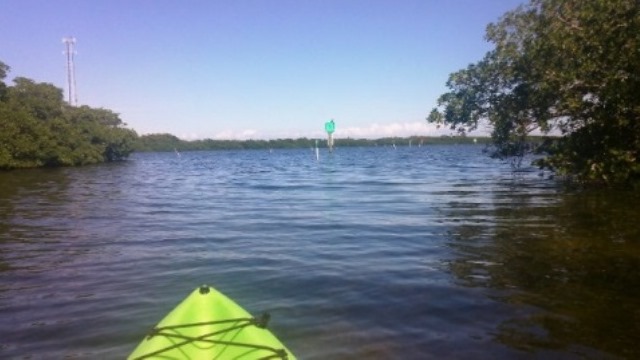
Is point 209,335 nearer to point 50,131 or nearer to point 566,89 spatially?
point 566,89

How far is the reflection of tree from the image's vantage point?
5578 mm

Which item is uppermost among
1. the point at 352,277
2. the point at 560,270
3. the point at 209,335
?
the point at 209,335

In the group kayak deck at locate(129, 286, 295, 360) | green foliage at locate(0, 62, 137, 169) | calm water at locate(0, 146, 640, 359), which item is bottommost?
calm water at locate(0, 146, 640, 359)

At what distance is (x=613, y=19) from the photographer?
15.1 m

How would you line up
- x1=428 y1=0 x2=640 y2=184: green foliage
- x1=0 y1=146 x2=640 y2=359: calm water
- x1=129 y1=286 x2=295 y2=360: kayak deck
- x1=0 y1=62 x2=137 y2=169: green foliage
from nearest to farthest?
1. x1=129 y1=286 x2=295 y2=360: kayak deck
2. x1=0 y1=146 x2=640 y2=359: calm water
3. x1=428 y1=0 x2=640 y2=184: green foliage
4. x1=0 y1=62 x2=137 y2=169: green foliage

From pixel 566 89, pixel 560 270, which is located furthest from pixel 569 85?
pixel 560 270

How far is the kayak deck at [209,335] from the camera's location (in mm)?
3963

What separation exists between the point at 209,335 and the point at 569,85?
16.9 m

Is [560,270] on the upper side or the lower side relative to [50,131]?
lower

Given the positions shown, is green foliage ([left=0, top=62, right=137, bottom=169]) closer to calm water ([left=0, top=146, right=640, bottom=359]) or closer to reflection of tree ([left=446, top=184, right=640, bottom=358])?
calm water ([left=0, top=146, right=640, bottom=359])

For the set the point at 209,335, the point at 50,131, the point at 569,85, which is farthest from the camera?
the point at 50,131

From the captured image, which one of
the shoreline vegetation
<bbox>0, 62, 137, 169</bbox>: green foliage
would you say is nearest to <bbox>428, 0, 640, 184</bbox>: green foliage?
the shoreline vegetation

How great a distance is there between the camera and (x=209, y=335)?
13.6 ft

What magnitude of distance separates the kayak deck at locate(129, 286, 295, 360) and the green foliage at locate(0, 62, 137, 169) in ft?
154
